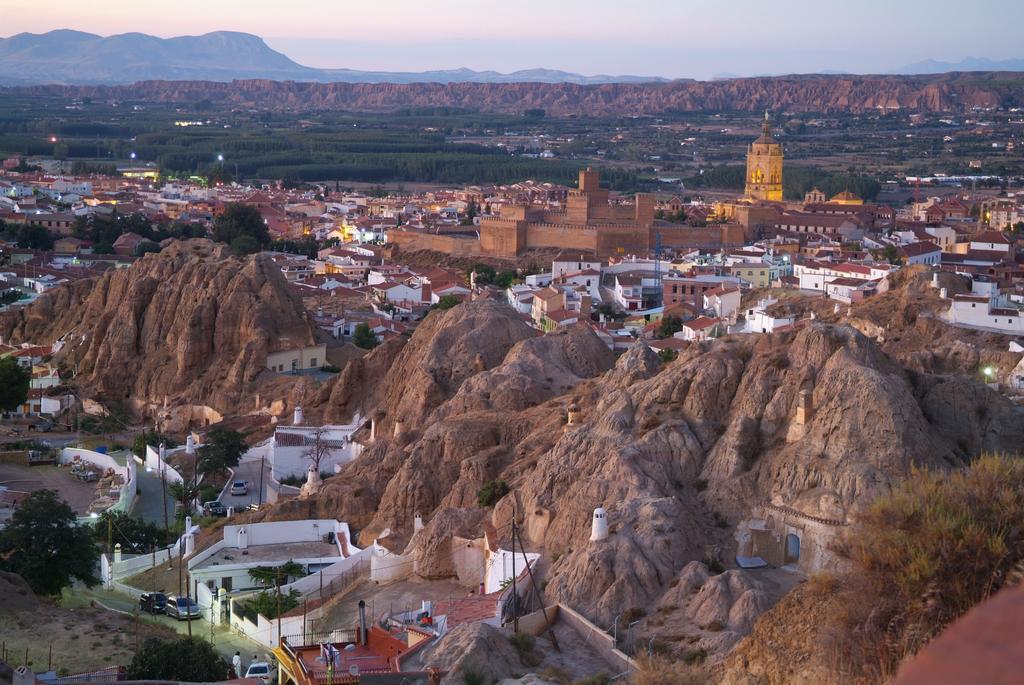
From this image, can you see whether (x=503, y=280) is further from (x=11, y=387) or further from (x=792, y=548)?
(x=792, y=548)

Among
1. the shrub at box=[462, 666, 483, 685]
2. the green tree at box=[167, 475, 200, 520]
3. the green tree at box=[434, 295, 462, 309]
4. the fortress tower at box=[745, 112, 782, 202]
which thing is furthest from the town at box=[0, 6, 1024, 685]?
the fortress tower at box=[745, 112, 782, 202]

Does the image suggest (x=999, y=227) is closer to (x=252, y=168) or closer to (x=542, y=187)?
(x=542, y=187)

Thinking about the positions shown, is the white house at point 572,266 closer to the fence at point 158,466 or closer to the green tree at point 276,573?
the fence at point 158,466

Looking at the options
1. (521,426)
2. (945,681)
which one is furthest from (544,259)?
(945,681)

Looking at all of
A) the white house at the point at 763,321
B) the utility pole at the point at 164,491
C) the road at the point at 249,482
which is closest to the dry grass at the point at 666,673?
the utility pole at the point at 164,491

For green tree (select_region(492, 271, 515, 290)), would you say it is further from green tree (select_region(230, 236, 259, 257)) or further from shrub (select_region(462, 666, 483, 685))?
shrub (select_region(462, 666, 483, 685))

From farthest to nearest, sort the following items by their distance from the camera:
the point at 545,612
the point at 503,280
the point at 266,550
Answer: the point at 503,280
the point at 266,550
the point at 545,612

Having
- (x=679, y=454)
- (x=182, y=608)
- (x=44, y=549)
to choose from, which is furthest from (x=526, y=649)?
(x=44, y=549)
